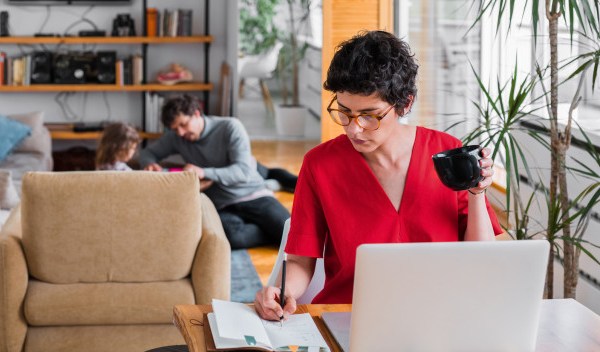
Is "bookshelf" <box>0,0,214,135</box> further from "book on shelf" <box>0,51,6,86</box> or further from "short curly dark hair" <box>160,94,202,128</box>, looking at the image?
"short curly dark hair" <box>160,94,202,128</box>

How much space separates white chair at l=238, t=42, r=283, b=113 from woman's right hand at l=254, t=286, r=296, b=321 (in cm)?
643

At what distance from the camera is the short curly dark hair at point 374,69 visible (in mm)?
2148

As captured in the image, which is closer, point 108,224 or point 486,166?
point 486,166

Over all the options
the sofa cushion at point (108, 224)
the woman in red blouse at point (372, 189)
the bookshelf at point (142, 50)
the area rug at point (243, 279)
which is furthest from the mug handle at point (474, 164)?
the bookshelf at point (142, 50)

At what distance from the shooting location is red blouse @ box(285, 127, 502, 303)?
2275 mm

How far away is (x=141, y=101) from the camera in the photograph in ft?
27.6

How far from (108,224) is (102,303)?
29 cm

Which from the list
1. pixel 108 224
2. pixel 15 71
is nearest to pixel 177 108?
pixel 108 224

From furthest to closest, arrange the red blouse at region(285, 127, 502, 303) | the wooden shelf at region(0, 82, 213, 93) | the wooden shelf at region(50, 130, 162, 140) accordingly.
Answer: the wooden shelf at region(0, 82, 213, 93)
the wooden shelf at region(50, 130, 162, 140)
the red blouse at region(285, 127, 502, 303)

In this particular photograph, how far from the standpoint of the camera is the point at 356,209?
2.29 m

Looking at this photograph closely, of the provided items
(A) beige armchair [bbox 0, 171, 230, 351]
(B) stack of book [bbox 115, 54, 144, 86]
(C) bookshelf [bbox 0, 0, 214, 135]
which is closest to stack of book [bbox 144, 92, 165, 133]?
(C) bookshelf [bbox 0, 0, 214, 135]

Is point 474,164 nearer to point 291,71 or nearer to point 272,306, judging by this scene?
point 272,306

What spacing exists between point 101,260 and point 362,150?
5.79 feet

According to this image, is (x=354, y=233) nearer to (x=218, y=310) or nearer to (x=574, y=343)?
(x=218, y=310)
